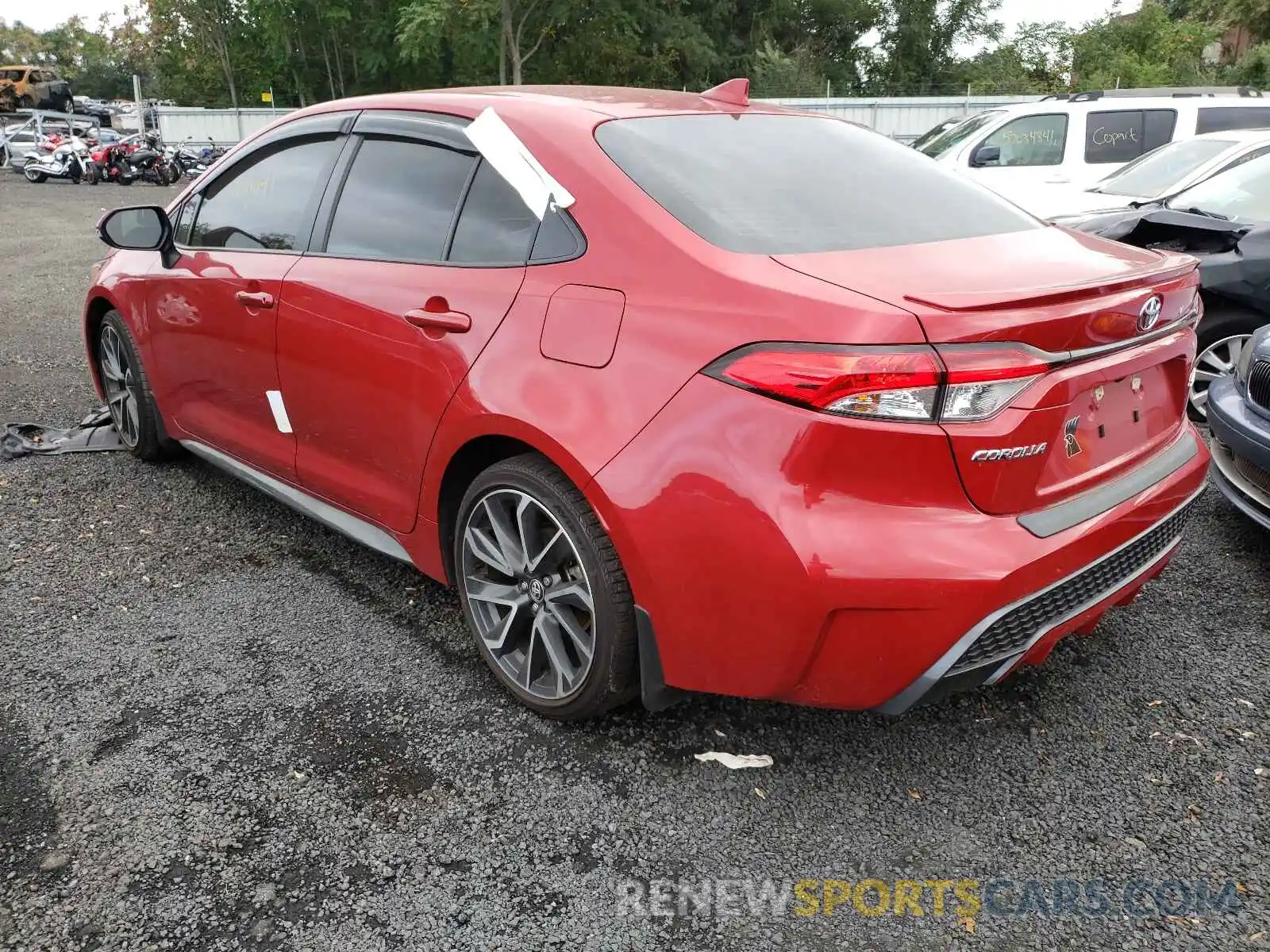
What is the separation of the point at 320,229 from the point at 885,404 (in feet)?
6.77

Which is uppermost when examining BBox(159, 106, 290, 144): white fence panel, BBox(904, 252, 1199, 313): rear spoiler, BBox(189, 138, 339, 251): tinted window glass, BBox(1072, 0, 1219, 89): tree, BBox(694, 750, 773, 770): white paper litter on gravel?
→ BBox(1072, 0, 1219, 89): tree

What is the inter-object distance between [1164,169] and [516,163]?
677cm

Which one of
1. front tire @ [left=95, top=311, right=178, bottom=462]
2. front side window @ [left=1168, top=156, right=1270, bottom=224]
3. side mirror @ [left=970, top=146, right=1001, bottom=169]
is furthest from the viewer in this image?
side mirror @ [left=970, top=146, right=1001, bottom=169]

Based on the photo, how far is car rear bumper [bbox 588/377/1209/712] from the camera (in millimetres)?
2012

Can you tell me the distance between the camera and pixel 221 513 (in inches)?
164

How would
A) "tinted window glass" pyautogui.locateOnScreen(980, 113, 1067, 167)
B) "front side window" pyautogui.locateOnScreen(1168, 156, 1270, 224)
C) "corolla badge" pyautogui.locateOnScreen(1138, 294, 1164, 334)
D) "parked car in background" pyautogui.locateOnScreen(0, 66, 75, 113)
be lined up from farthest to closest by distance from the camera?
"parked car in background" pyautogui.locateOnScreen(0, 66, 75, 113)
"tinted window glass" pyautogui.locateOnScreen(980, 113, 1067, 167)
"front side window" pyautogui.locateOnScreen(1168, 156, 1270, 224)
"corolla badge" pyautogui.locateOnScreen(1138, 294, 1164, 334)

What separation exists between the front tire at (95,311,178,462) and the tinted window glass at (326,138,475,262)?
68.3 inches

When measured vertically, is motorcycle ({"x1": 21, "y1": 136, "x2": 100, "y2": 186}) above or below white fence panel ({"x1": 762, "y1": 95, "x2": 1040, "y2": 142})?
below

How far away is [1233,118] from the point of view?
10039 mm

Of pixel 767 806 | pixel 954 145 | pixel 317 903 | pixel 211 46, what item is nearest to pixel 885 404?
pixel 767 806

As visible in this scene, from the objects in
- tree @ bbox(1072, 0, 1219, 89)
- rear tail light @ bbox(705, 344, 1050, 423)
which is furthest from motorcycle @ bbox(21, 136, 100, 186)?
tree @ bbox(1072, 0, 1219, 89)

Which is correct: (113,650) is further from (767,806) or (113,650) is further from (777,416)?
(777,416)

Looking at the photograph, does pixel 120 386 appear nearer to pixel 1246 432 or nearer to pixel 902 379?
pixel 902 379

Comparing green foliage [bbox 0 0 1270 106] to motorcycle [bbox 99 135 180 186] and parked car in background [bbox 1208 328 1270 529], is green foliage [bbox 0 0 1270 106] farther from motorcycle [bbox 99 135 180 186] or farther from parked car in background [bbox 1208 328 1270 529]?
parked car in background [bbox 1208 328 1270 529]
